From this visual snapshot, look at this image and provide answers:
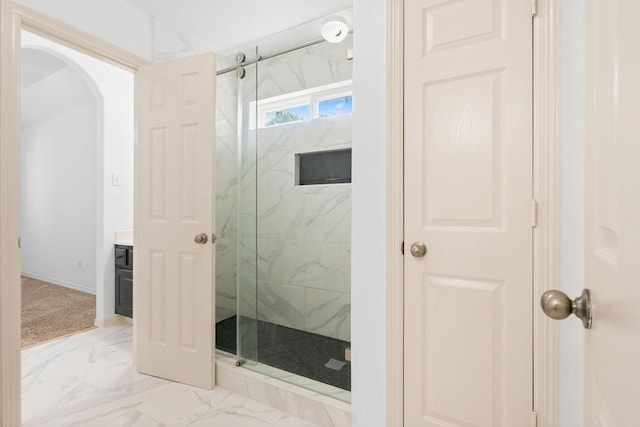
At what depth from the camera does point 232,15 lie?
237cm

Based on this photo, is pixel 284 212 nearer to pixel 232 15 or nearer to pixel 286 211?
pixel 286 211

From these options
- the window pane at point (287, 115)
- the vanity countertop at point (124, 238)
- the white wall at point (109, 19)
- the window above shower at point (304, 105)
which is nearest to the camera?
the white wall at point (109, 19)

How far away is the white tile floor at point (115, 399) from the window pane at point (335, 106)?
2.12 metres

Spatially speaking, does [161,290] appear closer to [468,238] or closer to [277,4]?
[468,238]

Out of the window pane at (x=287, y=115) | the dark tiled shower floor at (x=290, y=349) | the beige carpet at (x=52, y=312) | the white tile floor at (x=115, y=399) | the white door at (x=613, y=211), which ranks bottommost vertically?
the white tile floor at (x=115, y=399)

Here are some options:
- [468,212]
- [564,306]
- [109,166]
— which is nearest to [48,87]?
[109,166]

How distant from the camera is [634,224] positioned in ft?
1.01

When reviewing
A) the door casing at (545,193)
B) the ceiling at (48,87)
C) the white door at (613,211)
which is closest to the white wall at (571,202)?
the door casing at (545,193)

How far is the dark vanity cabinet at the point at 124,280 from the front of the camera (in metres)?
3.05

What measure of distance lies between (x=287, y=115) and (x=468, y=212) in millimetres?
1970

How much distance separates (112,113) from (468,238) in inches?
136

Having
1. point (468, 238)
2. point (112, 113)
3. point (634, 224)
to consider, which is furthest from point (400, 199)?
point (112, 113)

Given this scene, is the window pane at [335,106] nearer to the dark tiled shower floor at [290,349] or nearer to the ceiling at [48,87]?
the dark tiled shower floor at [290,349]

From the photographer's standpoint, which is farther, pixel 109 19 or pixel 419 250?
pixel 109 19
